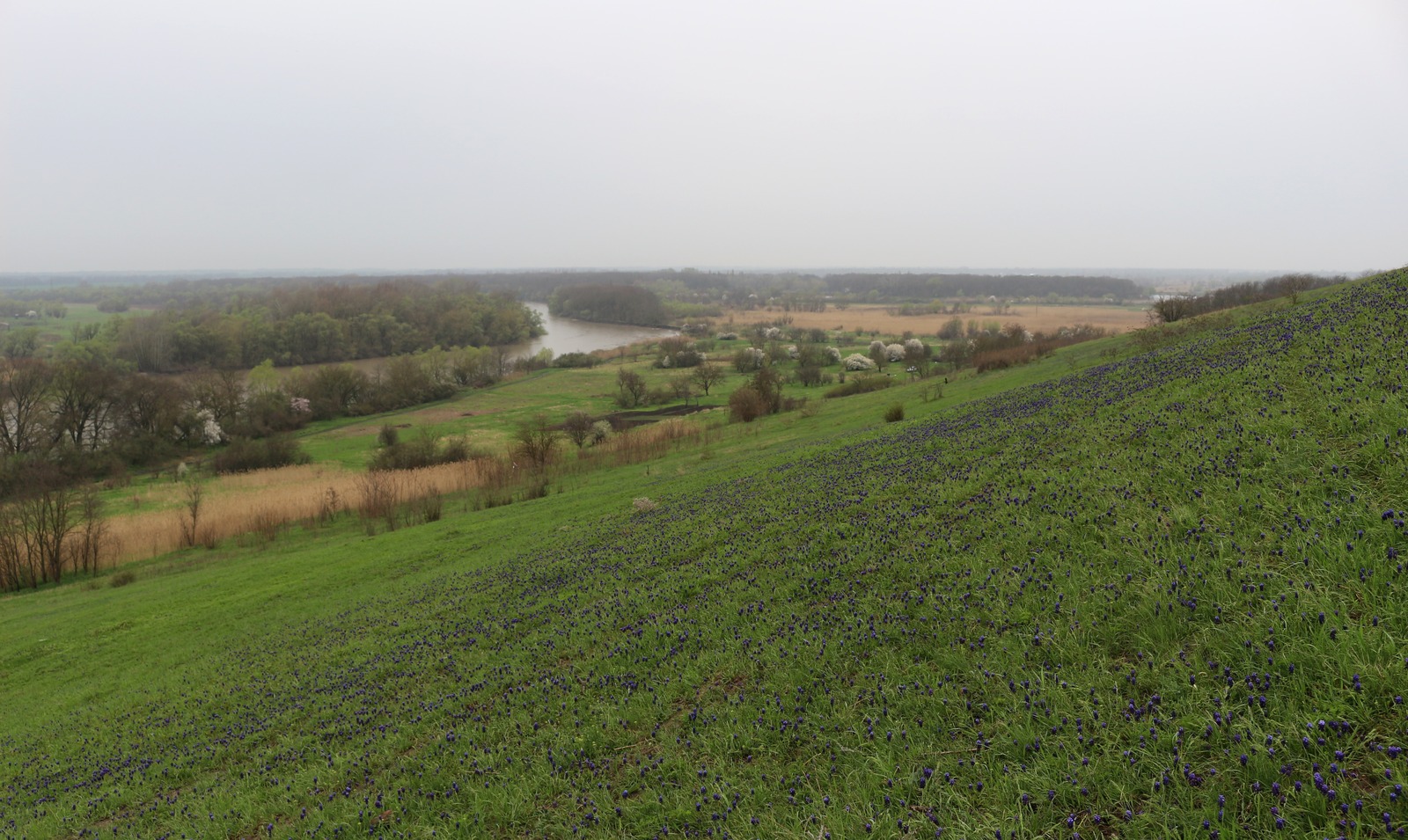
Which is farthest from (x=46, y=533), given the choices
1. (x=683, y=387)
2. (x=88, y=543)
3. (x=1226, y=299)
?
(x=1226, y=299)

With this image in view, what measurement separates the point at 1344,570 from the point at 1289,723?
6.49 ft

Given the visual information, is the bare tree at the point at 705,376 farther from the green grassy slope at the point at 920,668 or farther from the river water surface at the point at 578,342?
the green grassy slope at the point at 920,668

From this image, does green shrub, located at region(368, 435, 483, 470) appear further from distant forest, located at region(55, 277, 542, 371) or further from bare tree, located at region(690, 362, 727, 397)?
distant forest, located at region(55, 277, 542, 371)

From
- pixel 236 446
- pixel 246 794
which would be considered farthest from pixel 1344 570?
pixel 236 446

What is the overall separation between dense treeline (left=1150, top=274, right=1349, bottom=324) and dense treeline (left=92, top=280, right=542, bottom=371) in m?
143

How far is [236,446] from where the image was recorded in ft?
222

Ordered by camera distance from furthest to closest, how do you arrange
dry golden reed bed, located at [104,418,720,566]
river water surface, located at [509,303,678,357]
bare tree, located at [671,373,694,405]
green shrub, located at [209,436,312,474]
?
river water surface, located at [509,303,678,357], bare tree, located at [671,373,694,405], green shrub, located at [209,436,312,474], dry golden reed bed, located at [104,418,720,566]

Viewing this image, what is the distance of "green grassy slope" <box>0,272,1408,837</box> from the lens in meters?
4.03

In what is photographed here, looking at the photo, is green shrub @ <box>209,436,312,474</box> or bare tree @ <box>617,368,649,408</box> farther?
bare tree @ <box>617,368,649,408</box>

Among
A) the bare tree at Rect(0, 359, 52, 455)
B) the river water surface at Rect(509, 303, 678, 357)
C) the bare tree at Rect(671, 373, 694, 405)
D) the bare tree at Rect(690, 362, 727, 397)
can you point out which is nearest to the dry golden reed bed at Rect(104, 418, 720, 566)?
the bare tree at Rect(0, 359, 52, 455)

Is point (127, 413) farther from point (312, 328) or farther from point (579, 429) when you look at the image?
point (312, 328)

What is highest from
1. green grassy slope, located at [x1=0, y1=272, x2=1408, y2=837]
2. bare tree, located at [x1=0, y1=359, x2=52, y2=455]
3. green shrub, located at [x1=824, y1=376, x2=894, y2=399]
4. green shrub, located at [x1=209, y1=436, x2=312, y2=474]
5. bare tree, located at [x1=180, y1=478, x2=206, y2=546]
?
green grassy slope, located at [x1=0, y1=272, x2=1408, y2=837]

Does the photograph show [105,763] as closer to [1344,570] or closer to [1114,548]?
[1114,548]

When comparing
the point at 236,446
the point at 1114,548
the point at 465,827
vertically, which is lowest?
the point at 236,446
